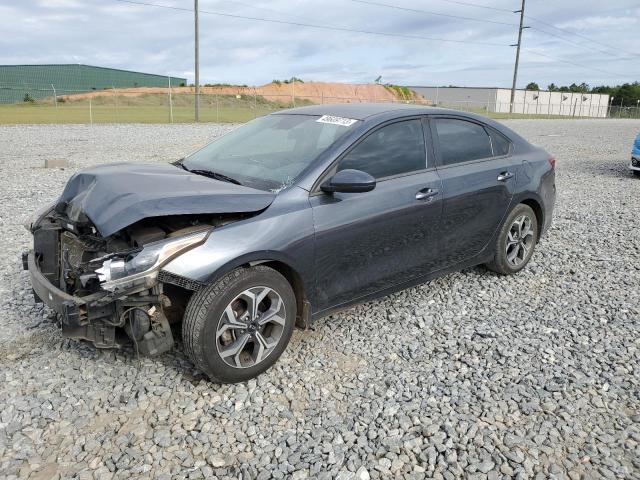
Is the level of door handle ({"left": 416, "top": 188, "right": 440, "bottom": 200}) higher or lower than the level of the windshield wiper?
lower

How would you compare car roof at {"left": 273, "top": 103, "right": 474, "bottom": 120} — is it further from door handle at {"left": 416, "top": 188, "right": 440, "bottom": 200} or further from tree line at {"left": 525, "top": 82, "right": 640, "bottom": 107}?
tree line at {"left": 525, "top": 82, "right": 640, "bottom": 107}

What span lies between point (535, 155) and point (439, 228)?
175 cm

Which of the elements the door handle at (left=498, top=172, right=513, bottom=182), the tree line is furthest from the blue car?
the tree line

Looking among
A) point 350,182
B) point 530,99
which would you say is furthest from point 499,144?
Result: point 530,99

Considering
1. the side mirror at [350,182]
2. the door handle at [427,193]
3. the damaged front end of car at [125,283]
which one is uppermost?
the side mirror at [350,182]

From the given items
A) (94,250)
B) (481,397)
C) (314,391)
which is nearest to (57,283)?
(94,250)

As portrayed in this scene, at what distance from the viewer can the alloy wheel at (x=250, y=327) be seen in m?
3.07

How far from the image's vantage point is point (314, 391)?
10.4 feet

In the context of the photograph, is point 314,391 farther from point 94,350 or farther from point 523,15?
point 523,15

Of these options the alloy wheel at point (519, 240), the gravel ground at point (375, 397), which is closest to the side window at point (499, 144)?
the alloy wheel at point (519, 240)

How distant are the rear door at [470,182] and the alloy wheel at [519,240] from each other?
324mm

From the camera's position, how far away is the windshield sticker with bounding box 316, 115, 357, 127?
385cm

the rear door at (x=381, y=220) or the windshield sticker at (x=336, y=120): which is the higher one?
the windshield sticker at (x=336, y=120)

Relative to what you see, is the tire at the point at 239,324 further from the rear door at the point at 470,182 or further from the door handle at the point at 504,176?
the door handle at the point at 504,176
